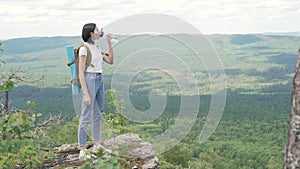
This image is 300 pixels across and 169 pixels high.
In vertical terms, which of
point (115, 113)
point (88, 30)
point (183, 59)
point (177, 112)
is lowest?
point (115, 113)

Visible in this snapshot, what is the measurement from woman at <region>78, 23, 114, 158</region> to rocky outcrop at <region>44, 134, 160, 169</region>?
401 millimetres

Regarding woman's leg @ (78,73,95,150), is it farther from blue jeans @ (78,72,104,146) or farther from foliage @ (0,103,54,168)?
foliage @ (0,103,54,168)

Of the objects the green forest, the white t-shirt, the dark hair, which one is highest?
the dark hair

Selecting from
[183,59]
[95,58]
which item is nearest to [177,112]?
[183,59]

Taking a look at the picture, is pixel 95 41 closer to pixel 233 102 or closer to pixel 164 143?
pixel 164 143

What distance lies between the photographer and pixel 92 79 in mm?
4449

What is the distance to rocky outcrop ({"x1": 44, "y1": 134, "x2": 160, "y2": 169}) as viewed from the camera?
192 inches

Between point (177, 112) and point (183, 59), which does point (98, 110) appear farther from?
point (183, 59)

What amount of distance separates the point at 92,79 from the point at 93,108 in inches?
16.6

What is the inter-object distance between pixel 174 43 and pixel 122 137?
1.58 metres

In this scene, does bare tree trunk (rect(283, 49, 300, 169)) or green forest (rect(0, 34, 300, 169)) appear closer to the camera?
bare tree trunk (rect(283, 49, 300, 169))

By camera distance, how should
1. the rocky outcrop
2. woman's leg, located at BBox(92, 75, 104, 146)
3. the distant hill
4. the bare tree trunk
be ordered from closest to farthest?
the bare tree trunk, woman's leg, located at BBox(92, 75, 104, 146), the rocky outcrop, the distant hill

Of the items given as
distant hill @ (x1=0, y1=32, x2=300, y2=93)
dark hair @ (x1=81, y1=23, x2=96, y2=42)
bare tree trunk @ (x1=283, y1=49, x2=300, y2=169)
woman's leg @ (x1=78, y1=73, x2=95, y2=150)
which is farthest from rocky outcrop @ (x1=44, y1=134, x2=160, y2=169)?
bare tree trunk @ (x1=283, y1=49, x2=300, y2=169)

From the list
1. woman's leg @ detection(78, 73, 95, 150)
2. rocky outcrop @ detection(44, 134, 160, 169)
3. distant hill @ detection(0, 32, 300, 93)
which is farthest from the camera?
distant hill @ detection(0, 32, 300, 93)
